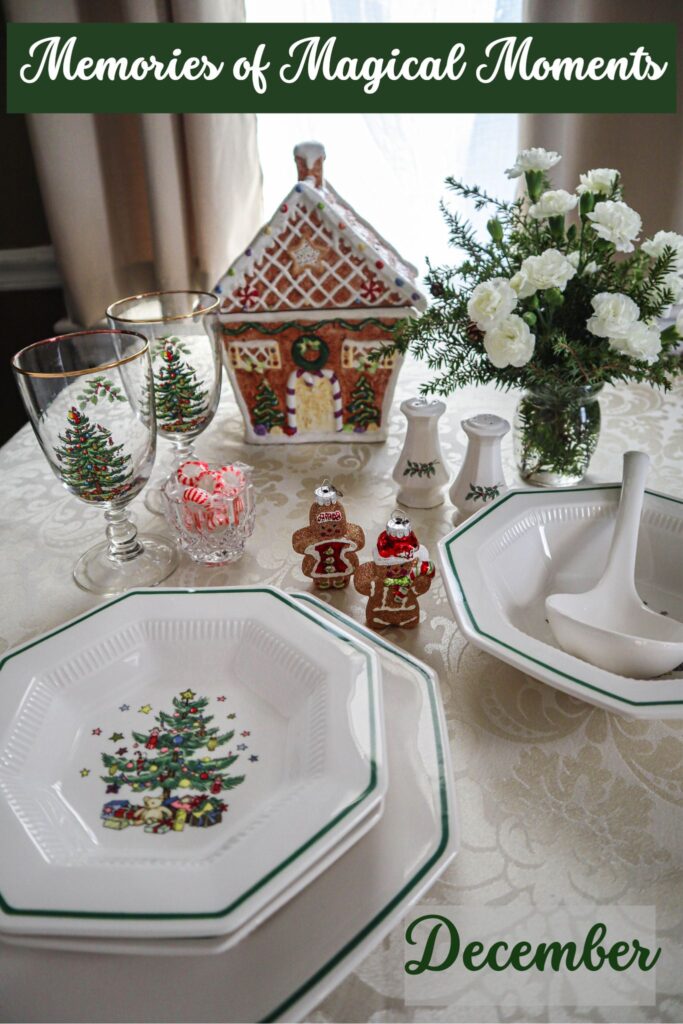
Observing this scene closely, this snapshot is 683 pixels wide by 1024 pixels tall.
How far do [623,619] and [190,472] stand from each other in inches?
18.3

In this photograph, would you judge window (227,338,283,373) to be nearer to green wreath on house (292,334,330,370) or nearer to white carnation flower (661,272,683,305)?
green wreath on house (292,334,330,370)

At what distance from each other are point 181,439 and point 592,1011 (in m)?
0.72

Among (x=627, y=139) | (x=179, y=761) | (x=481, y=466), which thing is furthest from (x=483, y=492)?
(x=627, y=139)

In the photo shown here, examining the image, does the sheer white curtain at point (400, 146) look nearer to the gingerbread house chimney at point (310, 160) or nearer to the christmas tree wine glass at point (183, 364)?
the gingerbread house chimney at point (310, 160)

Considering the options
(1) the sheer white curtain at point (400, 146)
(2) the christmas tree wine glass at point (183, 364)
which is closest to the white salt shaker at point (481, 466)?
(2) the christmas tree wine glass at point (183, 364)

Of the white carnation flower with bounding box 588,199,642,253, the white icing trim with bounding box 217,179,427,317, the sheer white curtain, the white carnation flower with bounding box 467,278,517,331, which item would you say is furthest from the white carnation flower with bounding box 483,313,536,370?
the sheer white curtain

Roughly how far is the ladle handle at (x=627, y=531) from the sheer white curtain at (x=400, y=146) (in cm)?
120

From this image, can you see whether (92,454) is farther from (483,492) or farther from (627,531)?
(627,531)

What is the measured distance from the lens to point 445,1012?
412 mm

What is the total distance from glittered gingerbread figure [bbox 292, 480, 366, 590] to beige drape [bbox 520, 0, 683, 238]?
109cm

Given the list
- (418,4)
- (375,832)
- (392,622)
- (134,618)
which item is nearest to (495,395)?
(392,622)

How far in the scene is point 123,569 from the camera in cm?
81

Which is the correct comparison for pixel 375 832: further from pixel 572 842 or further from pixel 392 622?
pixel 392 622

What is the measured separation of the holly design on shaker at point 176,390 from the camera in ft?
2.79
